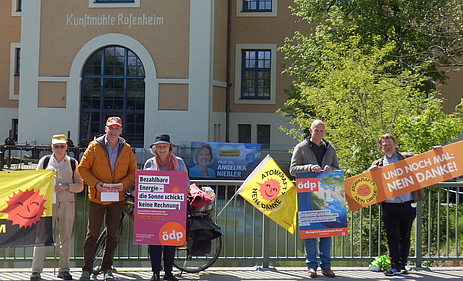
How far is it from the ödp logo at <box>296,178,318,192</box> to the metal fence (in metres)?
0.82

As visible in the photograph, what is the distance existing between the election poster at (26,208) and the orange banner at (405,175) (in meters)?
3.86

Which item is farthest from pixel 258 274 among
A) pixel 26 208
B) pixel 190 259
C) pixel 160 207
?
pixel 26 208

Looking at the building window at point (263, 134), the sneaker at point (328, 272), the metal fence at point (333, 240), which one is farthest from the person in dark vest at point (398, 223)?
the building window at point (263, 134)

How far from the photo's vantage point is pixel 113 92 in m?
27.9

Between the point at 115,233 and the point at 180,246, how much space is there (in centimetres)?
86

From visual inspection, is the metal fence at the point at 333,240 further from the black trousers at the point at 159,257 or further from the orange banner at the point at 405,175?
the black trousers at the point at 159,257

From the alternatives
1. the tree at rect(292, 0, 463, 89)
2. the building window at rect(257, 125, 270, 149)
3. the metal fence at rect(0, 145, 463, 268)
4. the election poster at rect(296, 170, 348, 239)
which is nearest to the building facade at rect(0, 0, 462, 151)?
the building window at rect(257, 125, 270, 149)

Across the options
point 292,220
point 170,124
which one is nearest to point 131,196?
point 292,220

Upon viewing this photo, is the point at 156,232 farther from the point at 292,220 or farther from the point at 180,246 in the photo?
the point at 292,220

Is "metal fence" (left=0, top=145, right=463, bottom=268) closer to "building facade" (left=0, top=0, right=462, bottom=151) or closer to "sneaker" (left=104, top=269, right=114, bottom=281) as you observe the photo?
"sneaker" (left=104, top=269, right=114, bottom=281)

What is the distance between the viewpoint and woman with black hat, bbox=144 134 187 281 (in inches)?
286

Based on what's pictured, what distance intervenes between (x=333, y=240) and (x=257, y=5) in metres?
25.3

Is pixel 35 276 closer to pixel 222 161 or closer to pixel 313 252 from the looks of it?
pixel 313 252

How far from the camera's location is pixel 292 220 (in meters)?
7.99
